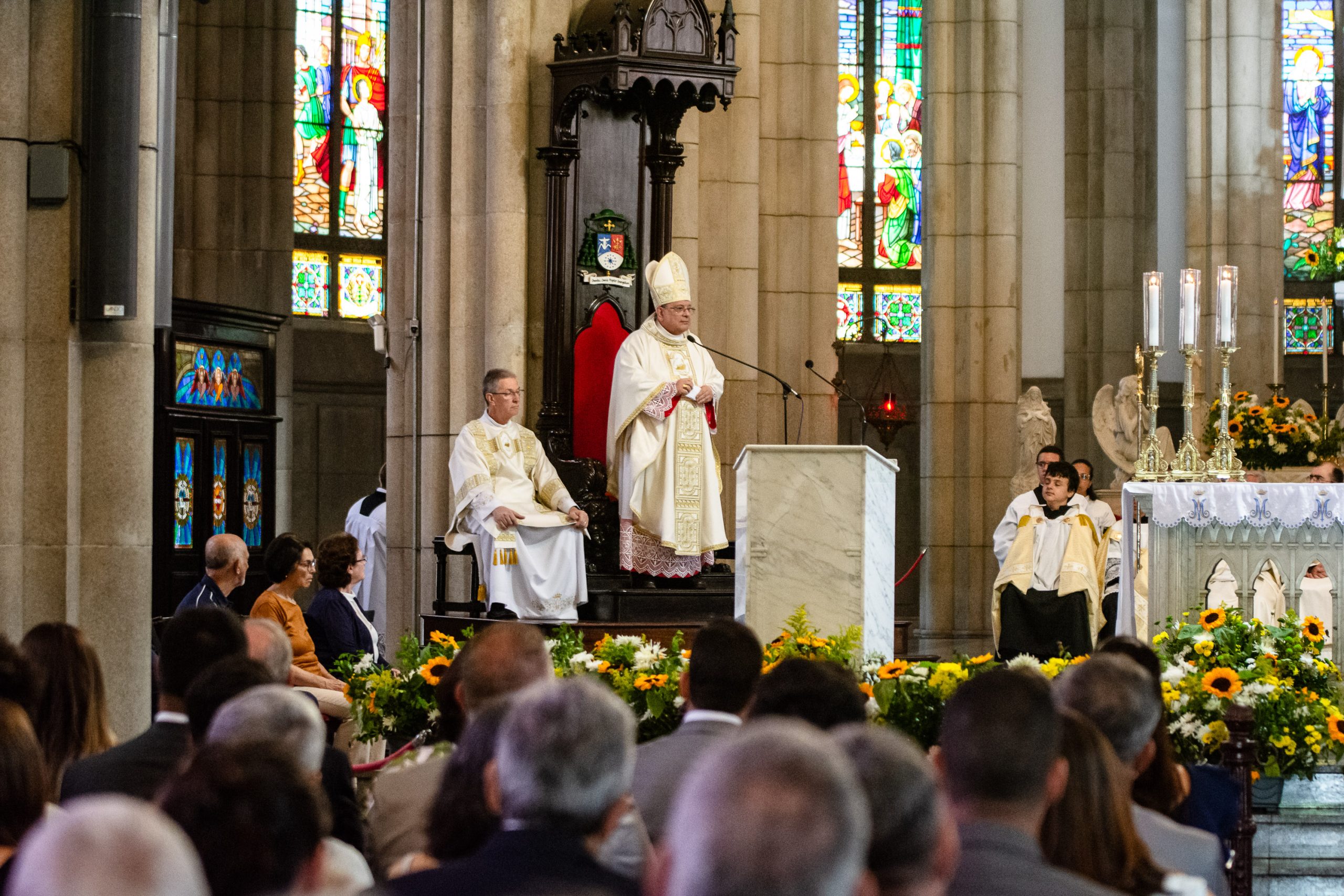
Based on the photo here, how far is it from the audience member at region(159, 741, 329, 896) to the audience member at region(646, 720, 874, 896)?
21.6 inches

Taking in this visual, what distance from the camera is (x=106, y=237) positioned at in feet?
26.1

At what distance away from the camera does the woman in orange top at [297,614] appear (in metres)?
7.79

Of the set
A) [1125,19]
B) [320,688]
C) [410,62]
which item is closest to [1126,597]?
[320,688]

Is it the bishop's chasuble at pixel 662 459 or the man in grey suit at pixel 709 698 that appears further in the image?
the bishop's chasuble at pixel 662 459

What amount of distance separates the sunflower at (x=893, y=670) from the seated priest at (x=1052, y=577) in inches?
206

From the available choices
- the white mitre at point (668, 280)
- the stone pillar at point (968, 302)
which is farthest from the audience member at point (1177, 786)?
the stone pillar at point (968, 302)

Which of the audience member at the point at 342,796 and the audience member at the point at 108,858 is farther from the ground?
the audience member at the point at 108,858

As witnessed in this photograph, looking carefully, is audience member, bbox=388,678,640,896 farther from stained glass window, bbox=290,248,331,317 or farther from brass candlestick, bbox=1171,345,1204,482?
stained glass window, bbox=290,248,331,317

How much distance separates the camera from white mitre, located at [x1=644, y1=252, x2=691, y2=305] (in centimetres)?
1038

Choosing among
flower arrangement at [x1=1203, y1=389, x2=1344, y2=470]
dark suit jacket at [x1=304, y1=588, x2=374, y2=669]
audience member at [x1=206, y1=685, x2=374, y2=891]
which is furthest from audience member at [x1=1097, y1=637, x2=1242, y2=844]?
flower arrangement at [x1=1203, y1=389, x2=1344, y2=470]

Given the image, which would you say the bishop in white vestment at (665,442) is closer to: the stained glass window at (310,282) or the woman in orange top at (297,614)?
the woman in orange top at (297,614)

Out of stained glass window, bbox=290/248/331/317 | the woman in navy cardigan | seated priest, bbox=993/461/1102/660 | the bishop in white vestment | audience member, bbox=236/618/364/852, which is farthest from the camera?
stained glass window, bbox=290/248/331/317

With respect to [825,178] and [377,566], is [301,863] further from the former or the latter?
[825,178]

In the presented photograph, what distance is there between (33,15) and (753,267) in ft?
19.9
